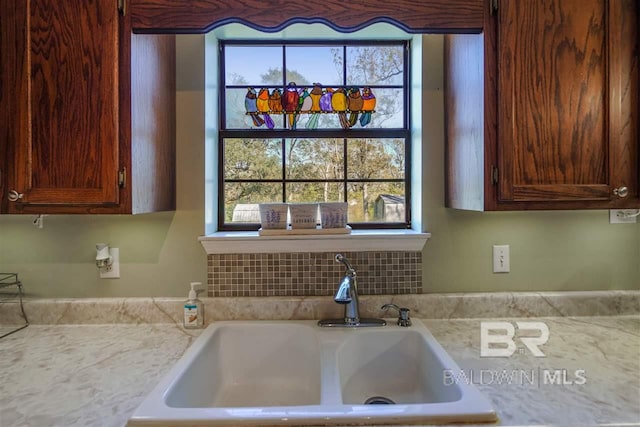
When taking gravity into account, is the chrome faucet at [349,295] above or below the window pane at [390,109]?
below

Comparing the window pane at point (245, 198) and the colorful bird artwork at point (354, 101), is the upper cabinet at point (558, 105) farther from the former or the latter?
the window pane at point (245, 198)

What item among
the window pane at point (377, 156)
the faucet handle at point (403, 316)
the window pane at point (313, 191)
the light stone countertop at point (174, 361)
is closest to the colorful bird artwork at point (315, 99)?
the window pane at point (377, 156)

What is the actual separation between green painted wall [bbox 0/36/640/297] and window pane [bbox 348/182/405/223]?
17cm

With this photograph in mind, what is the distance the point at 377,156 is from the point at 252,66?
2.34 ft

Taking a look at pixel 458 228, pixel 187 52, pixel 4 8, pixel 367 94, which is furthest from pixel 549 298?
pixel 4 8

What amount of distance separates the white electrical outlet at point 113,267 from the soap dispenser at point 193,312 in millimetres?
338

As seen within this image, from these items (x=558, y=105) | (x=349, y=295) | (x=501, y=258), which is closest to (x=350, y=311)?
(x=349, y=295)

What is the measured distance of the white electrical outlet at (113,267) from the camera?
1471mm

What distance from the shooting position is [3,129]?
1146 millimetres

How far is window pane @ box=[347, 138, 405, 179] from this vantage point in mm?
1660

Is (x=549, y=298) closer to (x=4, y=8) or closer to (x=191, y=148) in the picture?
(x=191, y=148)

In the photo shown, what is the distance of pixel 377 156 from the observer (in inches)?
65.5

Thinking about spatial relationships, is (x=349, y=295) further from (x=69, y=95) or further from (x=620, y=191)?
(x=69, y=95)

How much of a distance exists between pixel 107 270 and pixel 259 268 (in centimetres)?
62
